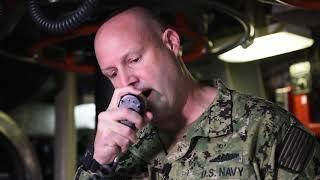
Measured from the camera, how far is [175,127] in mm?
1242

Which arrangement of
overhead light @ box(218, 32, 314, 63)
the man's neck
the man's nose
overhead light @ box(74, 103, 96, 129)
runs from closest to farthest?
the man's nose
the man's neck
overhead light @ box(218, 32, 314, 63)
overhead light @ box(74, 103, 96, 129)

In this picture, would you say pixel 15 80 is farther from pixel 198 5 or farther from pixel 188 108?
pixel 188 108

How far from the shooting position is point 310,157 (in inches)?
43.5

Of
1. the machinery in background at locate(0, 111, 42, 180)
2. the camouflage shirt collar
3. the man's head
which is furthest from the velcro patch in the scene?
the machinery in background at locate(0, 111, 42, 180)

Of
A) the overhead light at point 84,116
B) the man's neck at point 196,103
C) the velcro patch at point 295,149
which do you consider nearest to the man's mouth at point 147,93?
the man's neck at point 196,103

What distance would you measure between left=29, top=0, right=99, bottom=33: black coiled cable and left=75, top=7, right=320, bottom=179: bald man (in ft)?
→ 0.34

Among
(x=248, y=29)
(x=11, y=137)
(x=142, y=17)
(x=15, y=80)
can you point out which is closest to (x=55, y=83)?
(x=15, y=80)

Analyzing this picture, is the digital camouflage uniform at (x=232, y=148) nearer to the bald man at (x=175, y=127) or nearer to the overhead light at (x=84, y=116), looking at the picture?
the bald man at (x=175, y=127)

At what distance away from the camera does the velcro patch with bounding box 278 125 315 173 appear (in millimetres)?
1064

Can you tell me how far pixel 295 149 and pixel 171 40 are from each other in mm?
422

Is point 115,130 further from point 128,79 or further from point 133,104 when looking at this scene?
point 128,79

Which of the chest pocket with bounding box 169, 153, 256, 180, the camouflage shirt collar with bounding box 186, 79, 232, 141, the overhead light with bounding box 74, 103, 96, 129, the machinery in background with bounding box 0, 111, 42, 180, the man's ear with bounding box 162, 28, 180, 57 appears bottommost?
the overhead light with bounding box 74, 103, 96, 129

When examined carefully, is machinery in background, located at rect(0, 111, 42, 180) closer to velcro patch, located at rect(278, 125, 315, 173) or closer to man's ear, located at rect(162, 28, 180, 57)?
man's ear, located at rect(162, 28, 180, 57)

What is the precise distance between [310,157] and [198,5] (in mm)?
638
